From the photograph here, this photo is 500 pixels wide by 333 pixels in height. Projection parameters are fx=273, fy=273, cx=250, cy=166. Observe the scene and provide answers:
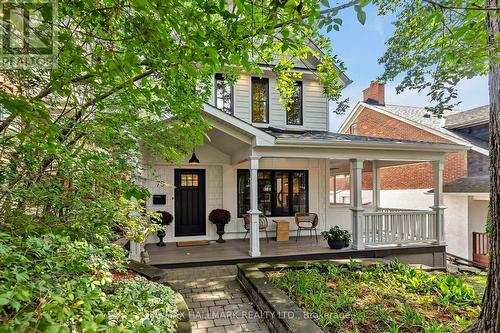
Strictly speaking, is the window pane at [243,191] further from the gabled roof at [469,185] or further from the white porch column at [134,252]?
the gabled roof at [469,185]

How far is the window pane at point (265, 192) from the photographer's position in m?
8.88

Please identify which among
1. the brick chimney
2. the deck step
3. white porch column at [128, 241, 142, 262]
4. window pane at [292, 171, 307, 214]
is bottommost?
the deck step

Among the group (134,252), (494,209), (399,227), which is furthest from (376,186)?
(134,252)

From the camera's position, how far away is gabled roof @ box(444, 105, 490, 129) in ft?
36.2

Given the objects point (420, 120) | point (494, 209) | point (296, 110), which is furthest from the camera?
point (420, 120)

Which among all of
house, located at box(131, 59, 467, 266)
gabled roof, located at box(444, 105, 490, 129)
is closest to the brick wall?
gabled roof, located at box(444, 105, 490, 129)

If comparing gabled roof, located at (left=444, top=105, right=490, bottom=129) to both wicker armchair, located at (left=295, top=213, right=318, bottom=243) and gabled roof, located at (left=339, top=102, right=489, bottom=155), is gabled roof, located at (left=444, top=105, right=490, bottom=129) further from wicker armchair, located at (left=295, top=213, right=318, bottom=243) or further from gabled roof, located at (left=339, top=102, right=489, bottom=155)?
wicker armchair, located at (left=295, top=213, right=318, bottom=243)

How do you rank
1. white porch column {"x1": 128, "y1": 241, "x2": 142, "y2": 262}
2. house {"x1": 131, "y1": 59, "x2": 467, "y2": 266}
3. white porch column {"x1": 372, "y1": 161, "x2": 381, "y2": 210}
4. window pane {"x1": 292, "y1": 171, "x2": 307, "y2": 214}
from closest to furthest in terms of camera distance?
1. white porch column {"x1": 128, "y1": 241, "x2": 142, "y2": 262}
2. house {"x1": 131, "y1": 59, "x2": 467, "y2": 266}
3. window pane {"x1": 292, "y1": 171, "x2": 307, "y2": 214}
4. white porch column {"x1": 372, "y1": 161, "x2": 381, "y2": 210}

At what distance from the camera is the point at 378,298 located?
398 cm

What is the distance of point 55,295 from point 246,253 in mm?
5850

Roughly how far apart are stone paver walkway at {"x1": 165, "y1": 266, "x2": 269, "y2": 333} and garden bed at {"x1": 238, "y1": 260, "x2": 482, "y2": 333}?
0.20 meters

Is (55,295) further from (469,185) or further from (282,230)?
(469,185)

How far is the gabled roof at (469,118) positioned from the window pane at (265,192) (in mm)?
8921

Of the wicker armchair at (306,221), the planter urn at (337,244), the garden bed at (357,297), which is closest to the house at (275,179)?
the planter urn at (337,244)
